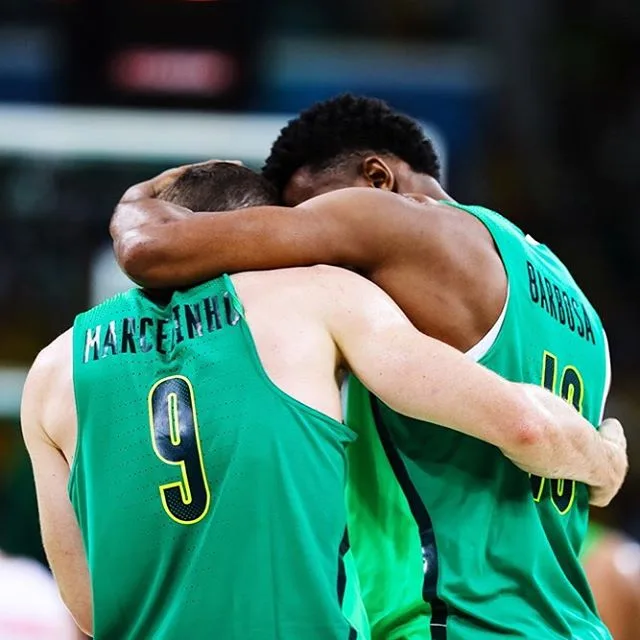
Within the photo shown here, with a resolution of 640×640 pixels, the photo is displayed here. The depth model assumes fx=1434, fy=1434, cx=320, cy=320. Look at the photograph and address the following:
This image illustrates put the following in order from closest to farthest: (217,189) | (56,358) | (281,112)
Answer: (56,358) → (217,189) → (281,112)

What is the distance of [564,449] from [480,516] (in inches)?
9.5

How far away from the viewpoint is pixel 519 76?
11.0 m

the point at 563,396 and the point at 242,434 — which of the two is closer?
the point at 242,434

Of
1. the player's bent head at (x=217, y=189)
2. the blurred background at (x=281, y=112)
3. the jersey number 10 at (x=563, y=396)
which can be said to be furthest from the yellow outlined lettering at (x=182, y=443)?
the blurred background at (x=281, y=112)

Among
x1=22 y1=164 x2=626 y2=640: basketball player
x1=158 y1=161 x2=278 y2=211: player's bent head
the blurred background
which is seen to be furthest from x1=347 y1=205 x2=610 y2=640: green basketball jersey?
the blurred background

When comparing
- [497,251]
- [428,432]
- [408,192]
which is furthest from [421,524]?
[408,192]

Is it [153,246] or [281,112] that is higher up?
[281,112]

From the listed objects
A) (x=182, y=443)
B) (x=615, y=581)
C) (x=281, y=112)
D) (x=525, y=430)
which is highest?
(x=281, y=112)

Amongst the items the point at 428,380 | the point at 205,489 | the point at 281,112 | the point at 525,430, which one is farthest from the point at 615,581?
the point at 281,112

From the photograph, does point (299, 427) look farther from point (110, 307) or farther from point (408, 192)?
point (408, 192)

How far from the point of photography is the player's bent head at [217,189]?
10.3 ft

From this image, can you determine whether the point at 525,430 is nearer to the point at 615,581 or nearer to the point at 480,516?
the point at 480,516

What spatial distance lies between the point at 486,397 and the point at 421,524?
399 millimetres

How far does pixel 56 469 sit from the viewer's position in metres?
3.06
